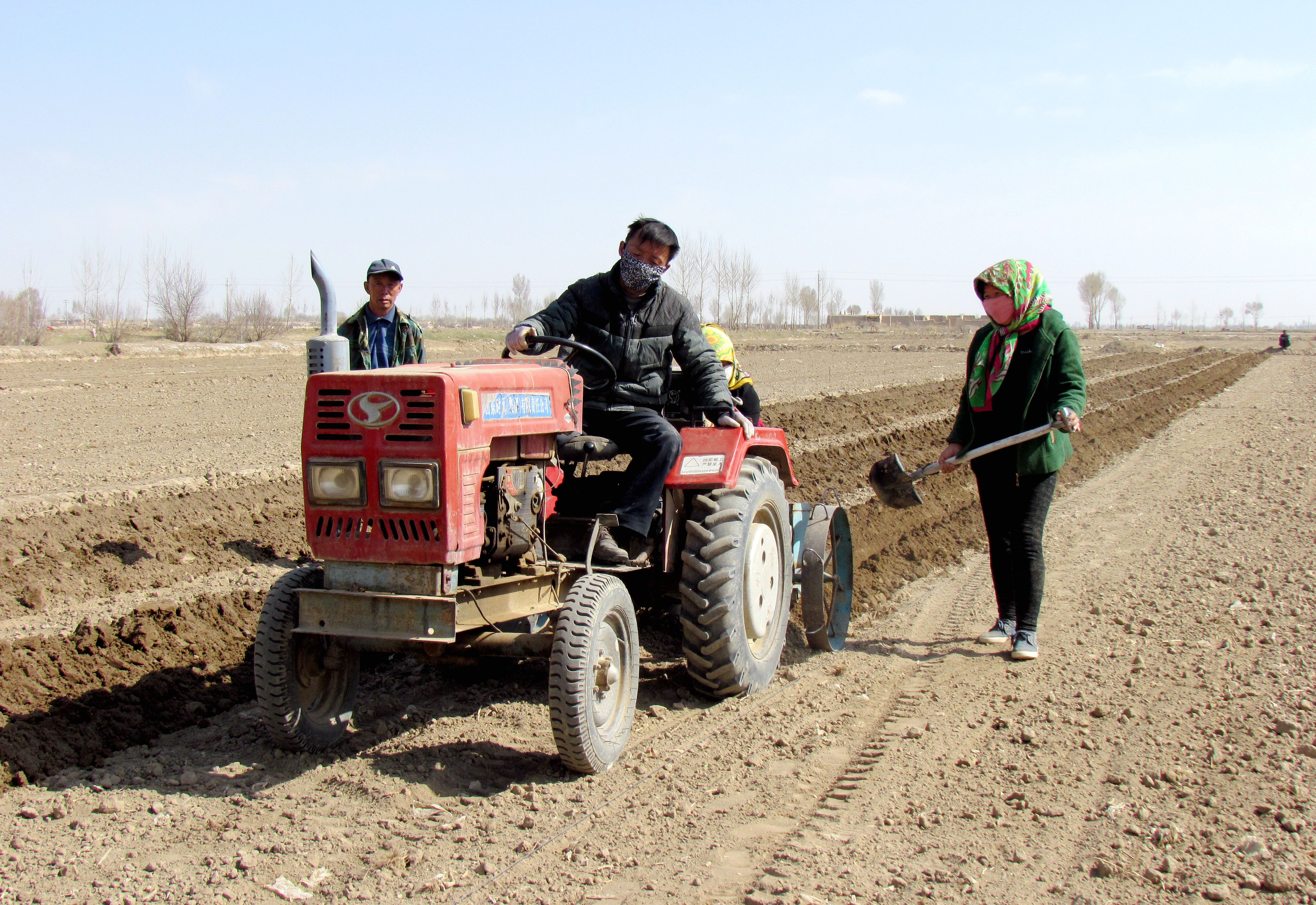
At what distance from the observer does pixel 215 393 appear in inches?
703

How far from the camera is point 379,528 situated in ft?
11.4

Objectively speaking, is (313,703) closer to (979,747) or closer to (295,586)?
(295,586)

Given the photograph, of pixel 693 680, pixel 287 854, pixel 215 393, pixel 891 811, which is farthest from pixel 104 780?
pixel 215 393

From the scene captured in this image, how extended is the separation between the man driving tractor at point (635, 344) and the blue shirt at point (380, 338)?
1511 millimetres

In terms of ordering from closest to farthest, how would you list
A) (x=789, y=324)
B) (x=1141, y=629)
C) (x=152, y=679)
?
(x=152, y=679) → (x=1141, y=629) → (x=789, y=324)

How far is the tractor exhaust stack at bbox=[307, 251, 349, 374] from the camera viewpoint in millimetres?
4059

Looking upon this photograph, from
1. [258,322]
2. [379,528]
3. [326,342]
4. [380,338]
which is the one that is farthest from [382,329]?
[258,322]

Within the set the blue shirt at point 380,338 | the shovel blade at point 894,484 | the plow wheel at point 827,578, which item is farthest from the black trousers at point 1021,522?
the blue shirt at point 380,338

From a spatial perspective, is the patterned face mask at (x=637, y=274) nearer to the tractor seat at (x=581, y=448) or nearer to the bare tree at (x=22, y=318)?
the tractor seat at (x=581, y=448)

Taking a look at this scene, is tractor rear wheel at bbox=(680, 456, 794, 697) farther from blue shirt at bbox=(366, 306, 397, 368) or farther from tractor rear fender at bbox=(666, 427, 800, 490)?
blue shirt at bbox=(366, 306, 397, 368)

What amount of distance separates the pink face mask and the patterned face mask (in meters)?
1.68

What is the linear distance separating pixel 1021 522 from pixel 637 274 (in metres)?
2.33

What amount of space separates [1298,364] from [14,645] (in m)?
42.4

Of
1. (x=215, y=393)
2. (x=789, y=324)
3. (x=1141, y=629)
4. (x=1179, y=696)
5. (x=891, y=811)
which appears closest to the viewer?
(x=891, y=811)
